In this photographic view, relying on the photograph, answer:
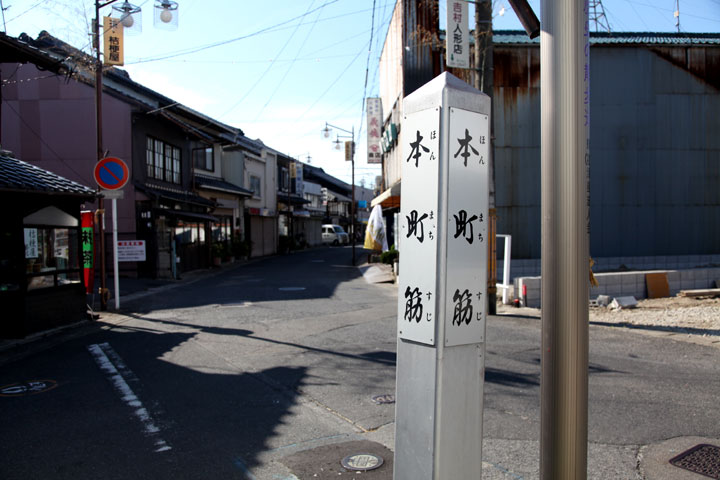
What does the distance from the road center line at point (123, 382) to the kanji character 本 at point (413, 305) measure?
277 centimetres

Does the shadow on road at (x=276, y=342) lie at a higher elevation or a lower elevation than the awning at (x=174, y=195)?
lower

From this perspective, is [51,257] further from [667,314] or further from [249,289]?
[667,314]

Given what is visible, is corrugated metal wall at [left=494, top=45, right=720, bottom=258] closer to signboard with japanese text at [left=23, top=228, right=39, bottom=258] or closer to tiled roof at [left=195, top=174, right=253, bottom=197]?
signboard with japanese text at [left=23, top=228, right=39, bottom=258]

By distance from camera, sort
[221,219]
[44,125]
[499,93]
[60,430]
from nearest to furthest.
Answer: [60,430]
[499,93]
[44,125]
[221,219]

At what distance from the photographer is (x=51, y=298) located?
9.91 m

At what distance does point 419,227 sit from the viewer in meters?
2.89

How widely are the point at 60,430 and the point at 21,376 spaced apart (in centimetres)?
247

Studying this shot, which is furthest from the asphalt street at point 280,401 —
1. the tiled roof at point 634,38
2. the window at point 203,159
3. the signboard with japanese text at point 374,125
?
the window at point 203,159

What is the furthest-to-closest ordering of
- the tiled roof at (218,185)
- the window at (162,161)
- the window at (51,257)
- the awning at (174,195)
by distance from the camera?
1. the tiled roof at (218,185)
2. the window at (162,161)
3. the awning at (174,195)
4. the window at (51,257)

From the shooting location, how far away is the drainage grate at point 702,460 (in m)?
3.84

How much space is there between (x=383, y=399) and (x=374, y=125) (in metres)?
20.9

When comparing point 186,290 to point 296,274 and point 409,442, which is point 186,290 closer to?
point 296,274

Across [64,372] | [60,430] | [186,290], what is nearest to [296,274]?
[186,290]

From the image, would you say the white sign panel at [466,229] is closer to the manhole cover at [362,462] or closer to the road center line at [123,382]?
the manhole cover at [362,462]
